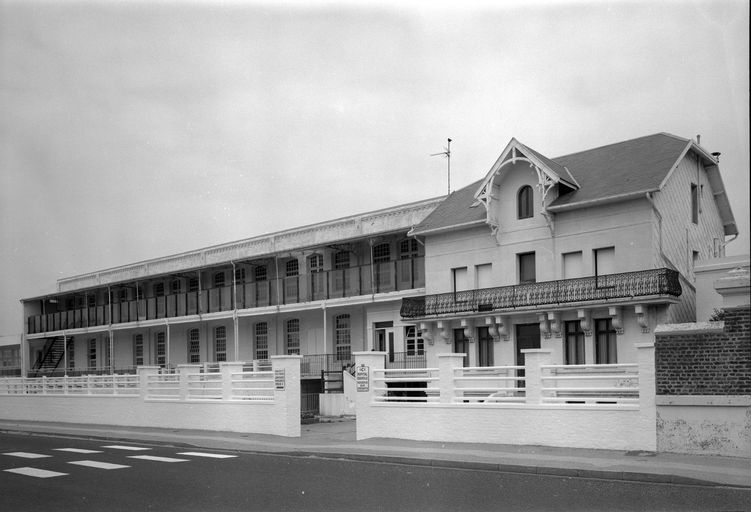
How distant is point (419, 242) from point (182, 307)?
18473 mm

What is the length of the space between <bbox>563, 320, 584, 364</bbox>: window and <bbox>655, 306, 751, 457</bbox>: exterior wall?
14095 mm

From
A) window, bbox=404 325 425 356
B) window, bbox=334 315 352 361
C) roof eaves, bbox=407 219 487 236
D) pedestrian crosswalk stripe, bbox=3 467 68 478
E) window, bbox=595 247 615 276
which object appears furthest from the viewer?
window, bbox=334 315 352 361

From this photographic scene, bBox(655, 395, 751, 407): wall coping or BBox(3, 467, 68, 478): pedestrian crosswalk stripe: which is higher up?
BBox(655, 395, 751, 407): wall coping

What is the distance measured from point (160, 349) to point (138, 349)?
2.69 m

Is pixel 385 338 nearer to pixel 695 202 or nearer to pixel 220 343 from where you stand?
pixel 220 343

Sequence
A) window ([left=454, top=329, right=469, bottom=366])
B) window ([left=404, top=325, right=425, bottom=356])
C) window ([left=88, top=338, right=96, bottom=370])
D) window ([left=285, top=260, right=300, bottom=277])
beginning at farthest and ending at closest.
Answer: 1. window ([left=88, top=338, right=96, bottom=370])
2. window ([left=285, top=260, right=300, bottom=277])
3. window ([left=404, top=325, right=425, bottom=356])
4. window ([left=454, top=329, right=469, bottom=366])

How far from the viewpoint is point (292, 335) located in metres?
42.4

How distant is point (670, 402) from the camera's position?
582 inches

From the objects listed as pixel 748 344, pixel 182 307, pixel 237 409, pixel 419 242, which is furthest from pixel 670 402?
pixel 182 307

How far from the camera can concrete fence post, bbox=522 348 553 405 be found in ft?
55.0

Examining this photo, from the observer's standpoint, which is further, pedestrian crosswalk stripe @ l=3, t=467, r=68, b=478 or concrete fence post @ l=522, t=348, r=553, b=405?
concrete fence post @ l=522, t=348, r=553, b=405

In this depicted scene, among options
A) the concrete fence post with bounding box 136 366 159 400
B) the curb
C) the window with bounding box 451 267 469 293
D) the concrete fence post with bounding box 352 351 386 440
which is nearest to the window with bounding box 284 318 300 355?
the window with bounding box 451 267 469 293

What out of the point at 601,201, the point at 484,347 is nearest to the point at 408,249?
the point at 484,347

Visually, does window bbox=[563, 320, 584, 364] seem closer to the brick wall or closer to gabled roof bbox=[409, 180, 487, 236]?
gabled roof bbox=[409, 180, 487, 236]
